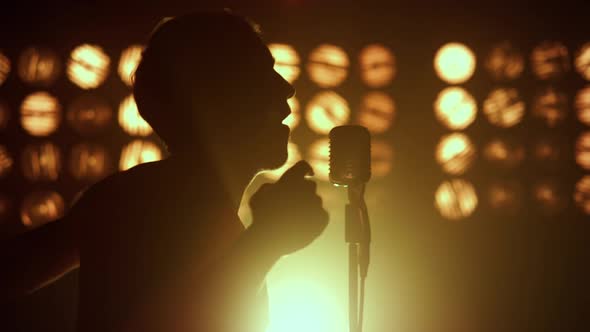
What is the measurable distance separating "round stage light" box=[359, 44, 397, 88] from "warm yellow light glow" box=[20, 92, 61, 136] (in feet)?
3.73

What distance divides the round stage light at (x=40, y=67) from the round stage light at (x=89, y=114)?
135 millimetres

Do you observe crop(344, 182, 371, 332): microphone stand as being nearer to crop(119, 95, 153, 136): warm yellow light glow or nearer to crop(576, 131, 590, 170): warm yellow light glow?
crop(119, 95, 153, 136): warm yellow light glow

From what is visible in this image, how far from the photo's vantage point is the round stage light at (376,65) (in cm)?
170

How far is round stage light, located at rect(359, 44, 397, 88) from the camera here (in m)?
1.70

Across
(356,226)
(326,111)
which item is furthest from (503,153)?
Result: (356,226)

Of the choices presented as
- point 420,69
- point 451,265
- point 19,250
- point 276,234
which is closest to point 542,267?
point 451,265

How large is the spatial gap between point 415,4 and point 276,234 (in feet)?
4.32

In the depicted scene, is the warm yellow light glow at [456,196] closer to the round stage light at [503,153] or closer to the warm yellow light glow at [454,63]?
the round stage light at [503,153]

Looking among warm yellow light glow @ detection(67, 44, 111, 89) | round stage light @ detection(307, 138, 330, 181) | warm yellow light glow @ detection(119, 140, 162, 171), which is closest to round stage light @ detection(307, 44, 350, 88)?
round stage light @ detection(307, 138, 330, 181)

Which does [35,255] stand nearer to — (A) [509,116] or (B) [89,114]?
(B) [89,114]

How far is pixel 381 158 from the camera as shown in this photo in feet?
5.56

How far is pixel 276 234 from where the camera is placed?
2.22 ft

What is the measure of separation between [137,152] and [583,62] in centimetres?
165

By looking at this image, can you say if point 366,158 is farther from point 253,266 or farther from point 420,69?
point 420,69
